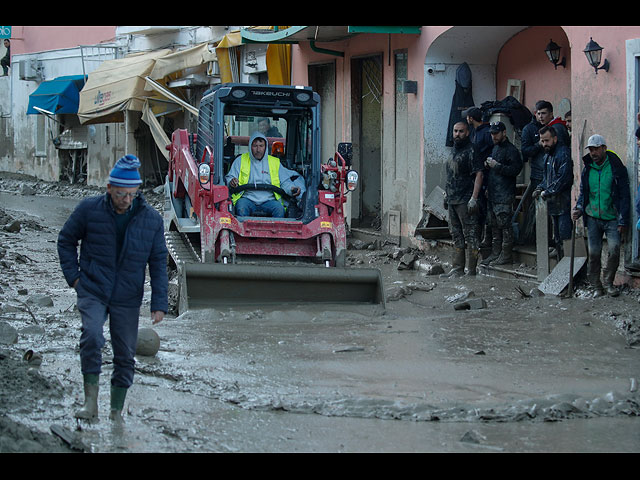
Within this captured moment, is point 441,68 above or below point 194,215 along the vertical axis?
above

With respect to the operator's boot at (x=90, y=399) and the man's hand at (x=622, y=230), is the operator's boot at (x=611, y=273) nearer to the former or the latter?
the man's hand at (x=622, y=230)

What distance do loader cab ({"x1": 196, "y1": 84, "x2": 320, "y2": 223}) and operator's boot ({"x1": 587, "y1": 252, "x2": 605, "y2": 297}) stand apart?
3204 mm

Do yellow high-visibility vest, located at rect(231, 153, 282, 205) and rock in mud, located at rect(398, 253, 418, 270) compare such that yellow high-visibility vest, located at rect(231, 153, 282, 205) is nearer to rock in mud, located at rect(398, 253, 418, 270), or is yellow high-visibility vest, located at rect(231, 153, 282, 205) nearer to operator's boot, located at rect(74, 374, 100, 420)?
rock in mud, located at rect(398, 253, 418, 270)

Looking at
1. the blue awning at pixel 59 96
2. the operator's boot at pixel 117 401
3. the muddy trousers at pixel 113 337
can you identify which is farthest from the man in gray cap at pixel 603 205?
the blue awning at pixel 59 96

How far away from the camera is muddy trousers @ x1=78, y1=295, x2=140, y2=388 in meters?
5.79

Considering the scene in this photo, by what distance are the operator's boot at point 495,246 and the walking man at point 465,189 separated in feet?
1.18

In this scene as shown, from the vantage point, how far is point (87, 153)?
1232 inches

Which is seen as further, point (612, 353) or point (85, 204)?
point (612, 353)

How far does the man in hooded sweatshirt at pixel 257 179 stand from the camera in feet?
36.5

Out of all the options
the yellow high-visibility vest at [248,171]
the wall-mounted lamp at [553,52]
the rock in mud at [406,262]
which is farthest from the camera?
the rock in mud at [406,262]

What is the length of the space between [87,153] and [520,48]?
19987mm
